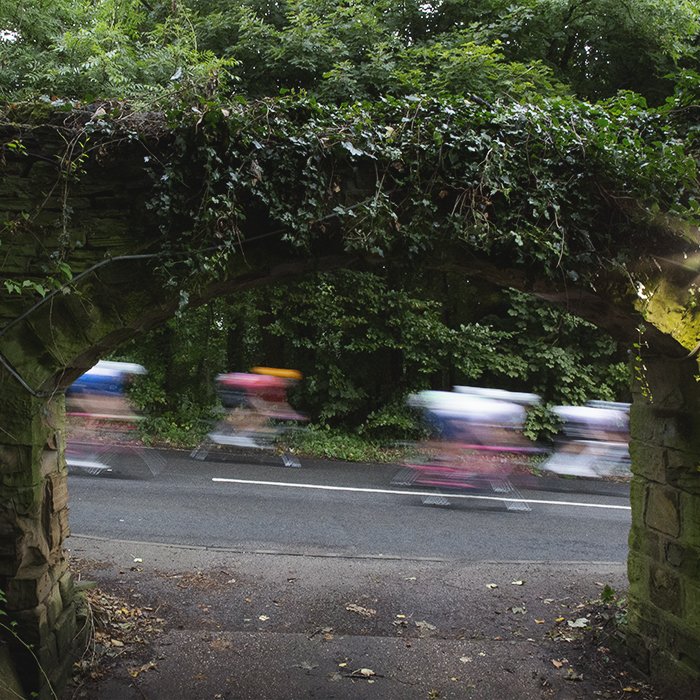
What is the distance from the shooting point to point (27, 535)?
130 inches

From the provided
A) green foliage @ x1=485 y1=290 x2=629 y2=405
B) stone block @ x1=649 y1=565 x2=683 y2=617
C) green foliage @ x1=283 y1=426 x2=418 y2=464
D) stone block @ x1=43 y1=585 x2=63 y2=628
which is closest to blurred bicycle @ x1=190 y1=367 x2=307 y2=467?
green foliage @ x1=283 y1=426 x2=418 y2=464

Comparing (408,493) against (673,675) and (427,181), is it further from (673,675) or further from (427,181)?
(427,181)

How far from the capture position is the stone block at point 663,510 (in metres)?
3.62

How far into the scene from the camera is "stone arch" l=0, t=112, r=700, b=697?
10.6 feet

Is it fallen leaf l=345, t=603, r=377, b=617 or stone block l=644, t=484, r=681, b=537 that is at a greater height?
stone block l=644, t=484, r=681, b=537

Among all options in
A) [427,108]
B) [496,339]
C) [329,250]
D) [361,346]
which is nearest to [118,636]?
[329,250]

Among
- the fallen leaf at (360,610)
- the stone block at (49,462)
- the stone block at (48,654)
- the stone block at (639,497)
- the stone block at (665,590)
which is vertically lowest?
the fallen leaf at (360,610)

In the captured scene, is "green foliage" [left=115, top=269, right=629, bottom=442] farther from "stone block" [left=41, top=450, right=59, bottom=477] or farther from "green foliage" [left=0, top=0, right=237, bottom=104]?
"stone block" [left=41, top=450, right=59, bottom=477]

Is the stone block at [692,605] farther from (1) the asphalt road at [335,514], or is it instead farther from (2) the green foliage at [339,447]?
(2) the green foliage at [339,447]

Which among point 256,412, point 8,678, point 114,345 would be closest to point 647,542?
point 114,345

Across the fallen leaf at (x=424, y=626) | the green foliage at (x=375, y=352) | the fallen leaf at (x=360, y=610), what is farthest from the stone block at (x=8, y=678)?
the green foliage at (x=375, y=352)

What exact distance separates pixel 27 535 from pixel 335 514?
4451 mm

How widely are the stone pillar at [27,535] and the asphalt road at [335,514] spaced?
9.11ft

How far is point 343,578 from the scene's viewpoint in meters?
5.36
